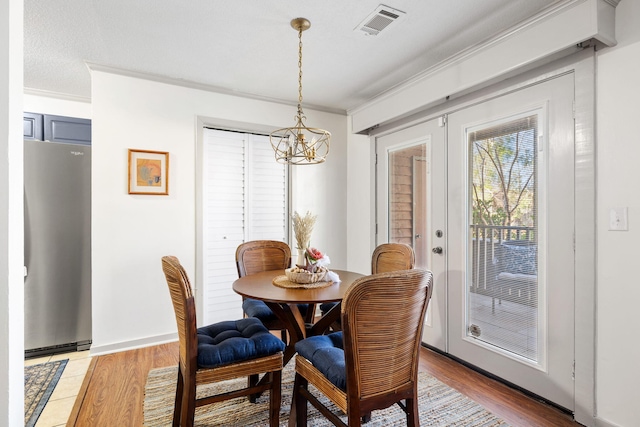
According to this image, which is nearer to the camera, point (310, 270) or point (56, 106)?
point (310, 270)

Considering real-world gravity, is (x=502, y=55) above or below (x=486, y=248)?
above

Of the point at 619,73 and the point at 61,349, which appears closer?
the point at 619,73

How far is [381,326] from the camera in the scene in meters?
1.41

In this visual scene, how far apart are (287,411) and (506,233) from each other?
186cm

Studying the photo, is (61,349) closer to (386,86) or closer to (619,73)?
(386,86)

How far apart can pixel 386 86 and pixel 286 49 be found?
3.91 feet

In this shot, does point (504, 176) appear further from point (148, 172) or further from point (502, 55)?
point (148, 172)

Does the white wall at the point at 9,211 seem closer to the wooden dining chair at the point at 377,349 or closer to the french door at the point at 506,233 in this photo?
the wooden dining chair at the point at 377,349

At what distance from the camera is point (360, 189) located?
13.2 ft

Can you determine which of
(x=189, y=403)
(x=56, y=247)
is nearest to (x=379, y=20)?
(x=189, y=403)

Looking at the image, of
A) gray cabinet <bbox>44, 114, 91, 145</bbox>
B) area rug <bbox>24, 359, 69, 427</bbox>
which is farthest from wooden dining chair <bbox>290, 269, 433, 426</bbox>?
gray cabinet <bbox>44, 114, 91, 145</bbox>

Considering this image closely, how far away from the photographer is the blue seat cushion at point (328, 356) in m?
1.48

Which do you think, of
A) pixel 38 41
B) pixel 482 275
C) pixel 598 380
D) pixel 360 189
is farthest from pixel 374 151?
pixel 38 41

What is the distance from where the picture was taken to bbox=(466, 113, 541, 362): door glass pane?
7.40 feet
